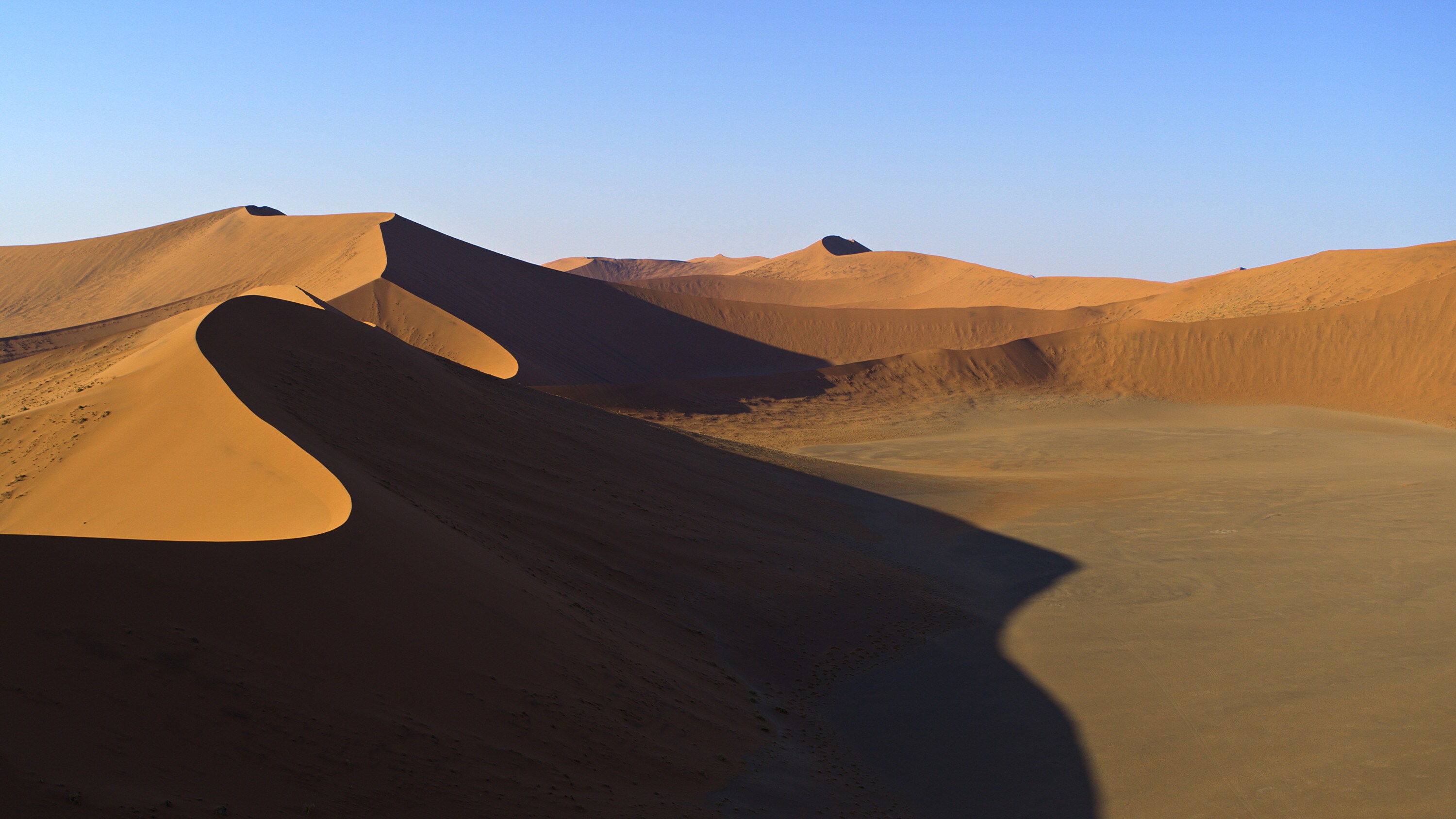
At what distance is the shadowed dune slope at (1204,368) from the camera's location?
45.5 m

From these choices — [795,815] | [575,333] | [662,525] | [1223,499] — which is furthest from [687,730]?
[575,333]

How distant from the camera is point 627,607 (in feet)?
42.3

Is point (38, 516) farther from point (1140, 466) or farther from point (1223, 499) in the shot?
point (1140, 466)

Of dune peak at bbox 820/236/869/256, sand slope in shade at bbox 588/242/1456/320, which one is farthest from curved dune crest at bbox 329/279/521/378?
dune peak at bbox 820/236/869/256

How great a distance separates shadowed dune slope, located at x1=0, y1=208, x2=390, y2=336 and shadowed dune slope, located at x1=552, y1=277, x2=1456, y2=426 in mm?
24096

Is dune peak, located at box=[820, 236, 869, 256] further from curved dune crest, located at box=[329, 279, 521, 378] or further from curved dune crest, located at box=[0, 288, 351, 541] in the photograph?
curved dune crest, located at box=[0, 288, 351, 541]

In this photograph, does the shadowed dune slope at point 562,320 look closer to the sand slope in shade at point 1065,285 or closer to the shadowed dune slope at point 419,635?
the sand slope in shade at point 1065,285

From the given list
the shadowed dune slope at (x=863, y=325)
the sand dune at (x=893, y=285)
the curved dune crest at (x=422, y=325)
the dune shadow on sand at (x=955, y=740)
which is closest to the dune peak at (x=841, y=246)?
the sand dune at (x=893, y=285)

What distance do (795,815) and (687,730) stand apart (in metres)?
1.50

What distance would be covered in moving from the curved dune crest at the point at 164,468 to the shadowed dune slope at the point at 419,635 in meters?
0.44

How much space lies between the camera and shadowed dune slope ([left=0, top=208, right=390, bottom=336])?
2269 inches

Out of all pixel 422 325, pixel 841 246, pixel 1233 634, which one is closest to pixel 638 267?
pixel 841 246

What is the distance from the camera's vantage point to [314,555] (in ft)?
27.1

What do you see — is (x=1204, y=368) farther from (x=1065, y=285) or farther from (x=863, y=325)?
(x=1065, y=285)
